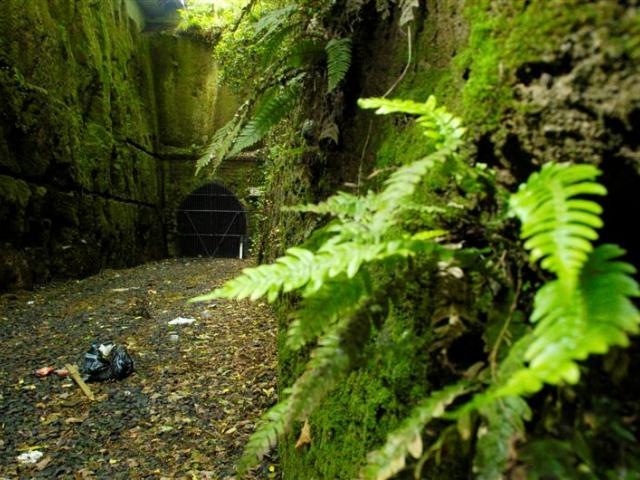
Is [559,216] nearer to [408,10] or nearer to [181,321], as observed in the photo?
[408,10]

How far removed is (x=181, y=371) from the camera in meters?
3.59

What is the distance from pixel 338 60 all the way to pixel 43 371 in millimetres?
3464

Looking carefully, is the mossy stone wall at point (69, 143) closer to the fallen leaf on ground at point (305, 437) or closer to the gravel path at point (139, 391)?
the gravel path at point (139, 391)

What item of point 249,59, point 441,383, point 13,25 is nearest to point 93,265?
point 13,25

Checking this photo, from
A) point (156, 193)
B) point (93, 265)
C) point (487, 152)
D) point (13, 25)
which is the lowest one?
point (93, 265)

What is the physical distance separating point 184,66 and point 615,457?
14.0 m

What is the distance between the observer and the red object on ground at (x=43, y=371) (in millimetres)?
3437

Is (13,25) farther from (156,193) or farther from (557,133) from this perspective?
(557,133)

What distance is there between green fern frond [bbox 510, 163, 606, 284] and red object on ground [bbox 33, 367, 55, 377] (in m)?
3.91

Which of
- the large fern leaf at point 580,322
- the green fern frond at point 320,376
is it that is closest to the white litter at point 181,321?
the green fern frond at point 320,376

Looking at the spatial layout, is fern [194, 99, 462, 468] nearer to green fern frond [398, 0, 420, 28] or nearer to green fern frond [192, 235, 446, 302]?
green fern frond [192, 235, 446, 302]

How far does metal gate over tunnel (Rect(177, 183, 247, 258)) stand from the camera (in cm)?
1282

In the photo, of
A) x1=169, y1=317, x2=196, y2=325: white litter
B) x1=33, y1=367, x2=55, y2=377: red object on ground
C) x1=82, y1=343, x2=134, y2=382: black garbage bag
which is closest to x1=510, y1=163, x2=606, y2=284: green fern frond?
x1=82, y1=343, x2=134, y2=382: black garbage bag

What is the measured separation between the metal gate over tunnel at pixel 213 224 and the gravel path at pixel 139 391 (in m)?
7.29
